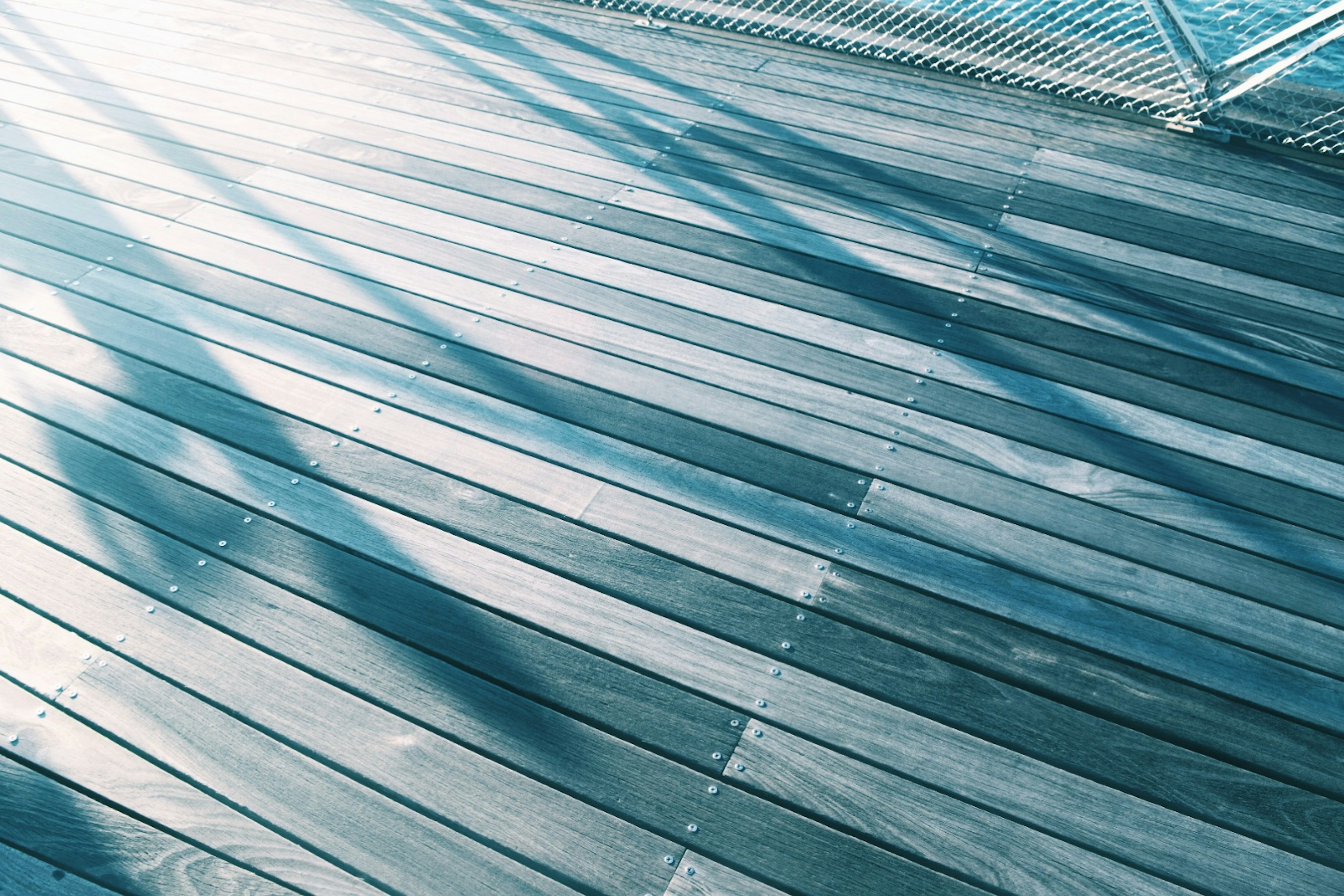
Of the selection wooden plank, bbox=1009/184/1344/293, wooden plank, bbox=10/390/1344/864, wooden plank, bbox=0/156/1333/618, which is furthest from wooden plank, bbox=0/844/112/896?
wooden plank, bbox=1009/184/1344/293

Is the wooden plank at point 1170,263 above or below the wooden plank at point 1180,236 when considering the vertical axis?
below

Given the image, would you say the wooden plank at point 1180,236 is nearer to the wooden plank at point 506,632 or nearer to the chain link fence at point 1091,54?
the chain link fence at point 1091,54

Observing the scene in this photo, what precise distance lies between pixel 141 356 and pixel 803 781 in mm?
1934

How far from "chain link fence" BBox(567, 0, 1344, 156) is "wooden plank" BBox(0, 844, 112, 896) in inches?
145

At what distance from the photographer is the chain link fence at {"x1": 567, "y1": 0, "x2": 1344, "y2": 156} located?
11.1 feet

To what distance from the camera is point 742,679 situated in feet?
5.76

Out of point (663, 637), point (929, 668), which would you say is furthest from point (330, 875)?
point (929, 668)

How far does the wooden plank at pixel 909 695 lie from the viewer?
1.59m

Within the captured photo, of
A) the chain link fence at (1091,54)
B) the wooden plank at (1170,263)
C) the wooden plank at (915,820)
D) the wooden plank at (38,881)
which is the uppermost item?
the chain link fence at (1091,54)

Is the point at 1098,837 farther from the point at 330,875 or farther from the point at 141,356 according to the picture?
the point at 141,356

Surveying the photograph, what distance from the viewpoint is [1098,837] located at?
154cm

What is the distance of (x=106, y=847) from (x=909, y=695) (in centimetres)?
133

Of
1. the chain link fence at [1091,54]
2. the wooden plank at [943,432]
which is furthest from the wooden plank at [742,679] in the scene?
the chain link fence at [1091,54]

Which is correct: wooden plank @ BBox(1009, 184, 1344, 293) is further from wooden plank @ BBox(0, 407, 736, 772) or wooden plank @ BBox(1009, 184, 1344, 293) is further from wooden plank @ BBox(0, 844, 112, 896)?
wooden plank @ BBox(0, 844, 112, 896)
